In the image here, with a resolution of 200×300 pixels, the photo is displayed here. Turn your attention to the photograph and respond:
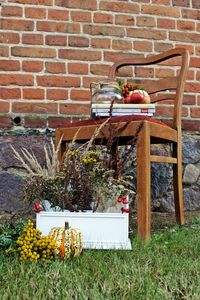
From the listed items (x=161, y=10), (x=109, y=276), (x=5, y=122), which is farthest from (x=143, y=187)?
Answer: (x=161, y=10)

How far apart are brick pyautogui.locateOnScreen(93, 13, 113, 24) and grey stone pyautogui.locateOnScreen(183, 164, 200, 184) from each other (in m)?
1.08

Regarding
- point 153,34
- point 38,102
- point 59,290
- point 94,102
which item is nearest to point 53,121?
point 38,102

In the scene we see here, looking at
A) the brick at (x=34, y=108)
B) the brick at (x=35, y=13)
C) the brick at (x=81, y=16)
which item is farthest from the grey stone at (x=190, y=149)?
the brick at (x=35, y=13)

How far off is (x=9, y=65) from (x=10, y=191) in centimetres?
77

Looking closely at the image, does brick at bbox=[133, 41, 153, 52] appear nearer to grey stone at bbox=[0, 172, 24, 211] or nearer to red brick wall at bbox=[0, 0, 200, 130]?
red brick wall at bbox=[0, 0, 200, 130]

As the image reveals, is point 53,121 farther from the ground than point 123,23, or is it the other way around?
point 123,23

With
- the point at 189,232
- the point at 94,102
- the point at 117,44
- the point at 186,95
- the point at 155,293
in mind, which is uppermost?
the point at 117,44

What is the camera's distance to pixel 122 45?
12.0 ft

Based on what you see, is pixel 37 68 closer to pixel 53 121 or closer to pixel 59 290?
pixel 53 121

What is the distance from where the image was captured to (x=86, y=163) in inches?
94.1

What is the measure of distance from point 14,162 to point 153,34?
49.2 inches

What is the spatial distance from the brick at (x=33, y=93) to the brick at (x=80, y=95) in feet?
0.63

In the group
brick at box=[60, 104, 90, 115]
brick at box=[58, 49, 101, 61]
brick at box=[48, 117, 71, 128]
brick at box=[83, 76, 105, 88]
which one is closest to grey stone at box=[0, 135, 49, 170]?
brick at box=[48, 117, 71, 128]

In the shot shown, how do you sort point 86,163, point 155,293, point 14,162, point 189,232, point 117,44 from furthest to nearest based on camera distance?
point 117,44 → point 14,162 → point 189,232 → point 86,163 → point 155,293
